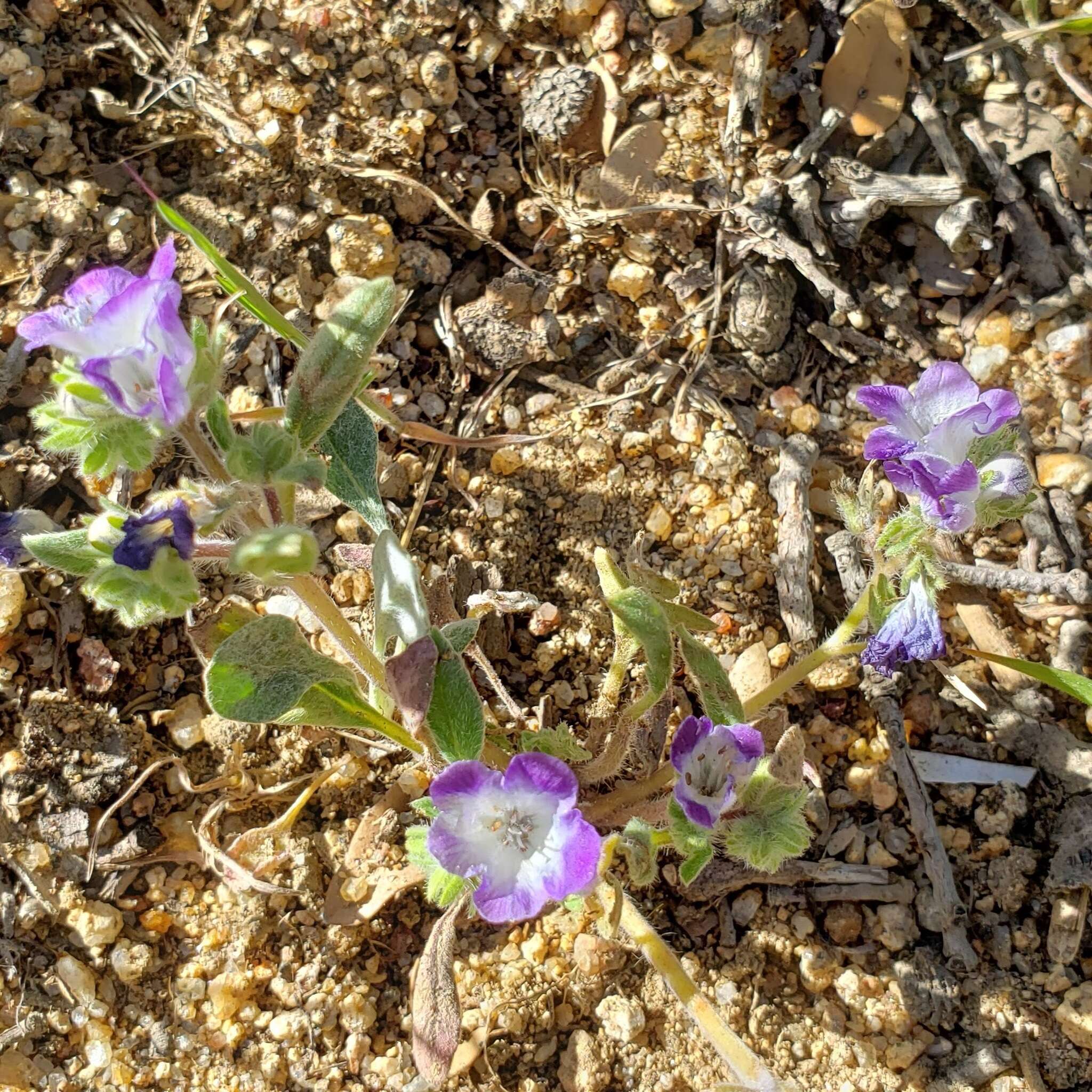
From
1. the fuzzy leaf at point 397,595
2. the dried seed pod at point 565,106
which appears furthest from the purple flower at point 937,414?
the dried seed pod at point 565,106

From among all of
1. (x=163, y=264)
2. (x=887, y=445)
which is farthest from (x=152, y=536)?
(x=887, y=445)

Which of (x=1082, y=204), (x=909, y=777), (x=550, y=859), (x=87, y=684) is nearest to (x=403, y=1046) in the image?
(x=550, y=859)

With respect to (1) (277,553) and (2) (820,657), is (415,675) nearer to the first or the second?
(1) (277,553)

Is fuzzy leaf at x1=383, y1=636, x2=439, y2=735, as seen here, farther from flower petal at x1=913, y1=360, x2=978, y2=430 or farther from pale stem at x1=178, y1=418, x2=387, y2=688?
flower petal at x1=913, y1=360, x2=978, y2=430

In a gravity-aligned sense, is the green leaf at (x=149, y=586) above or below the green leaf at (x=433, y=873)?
above

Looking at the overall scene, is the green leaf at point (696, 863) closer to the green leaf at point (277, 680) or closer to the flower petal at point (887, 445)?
the green leaf at point (277, 680)

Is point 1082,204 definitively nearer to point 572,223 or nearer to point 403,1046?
point 572,223

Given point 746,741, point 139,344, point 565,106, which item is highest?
point 139,344

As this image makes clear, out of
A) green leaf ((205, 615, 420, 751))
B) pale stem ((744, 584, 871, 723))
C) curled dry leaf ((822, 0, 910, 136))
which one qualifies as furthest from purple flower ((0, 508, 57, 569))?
curled dry leaf ((822, 0, 910, 136))
